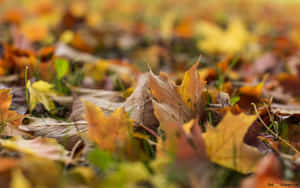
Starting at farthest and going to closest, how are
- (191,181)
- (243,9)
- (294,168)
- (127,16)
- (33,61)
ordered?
(243,9)
(127,16)
(33,61)
(294,168)
(191,181)

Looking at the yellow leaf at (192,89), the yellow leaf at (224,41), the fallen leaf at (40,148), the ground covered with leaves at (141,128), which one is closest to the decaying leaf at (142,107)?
the ground covered with leaves at (141,128)

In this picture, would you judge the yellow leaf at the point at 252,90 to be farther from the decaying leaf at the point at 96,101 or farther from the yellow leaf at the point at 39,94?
the yellow leaf at the point at 39,94

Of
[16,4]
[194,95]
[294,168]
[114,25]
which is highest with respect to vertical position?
[16,4]

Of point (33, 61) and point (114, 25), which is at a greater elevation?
point (114, 25)

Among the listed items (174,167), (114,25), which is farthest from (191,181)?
(114,25)

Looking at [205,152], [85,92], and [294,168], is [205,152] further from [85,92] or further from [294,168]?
[85,92]

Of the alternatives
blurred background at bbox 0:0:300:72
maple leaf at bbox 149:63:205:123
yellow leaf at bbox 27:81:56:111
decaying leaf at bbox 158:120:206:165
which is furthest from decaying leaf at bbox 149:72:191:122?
blurred background at bbox 0:0:300:72

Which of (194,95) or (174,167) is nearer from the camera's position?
(174,167)
